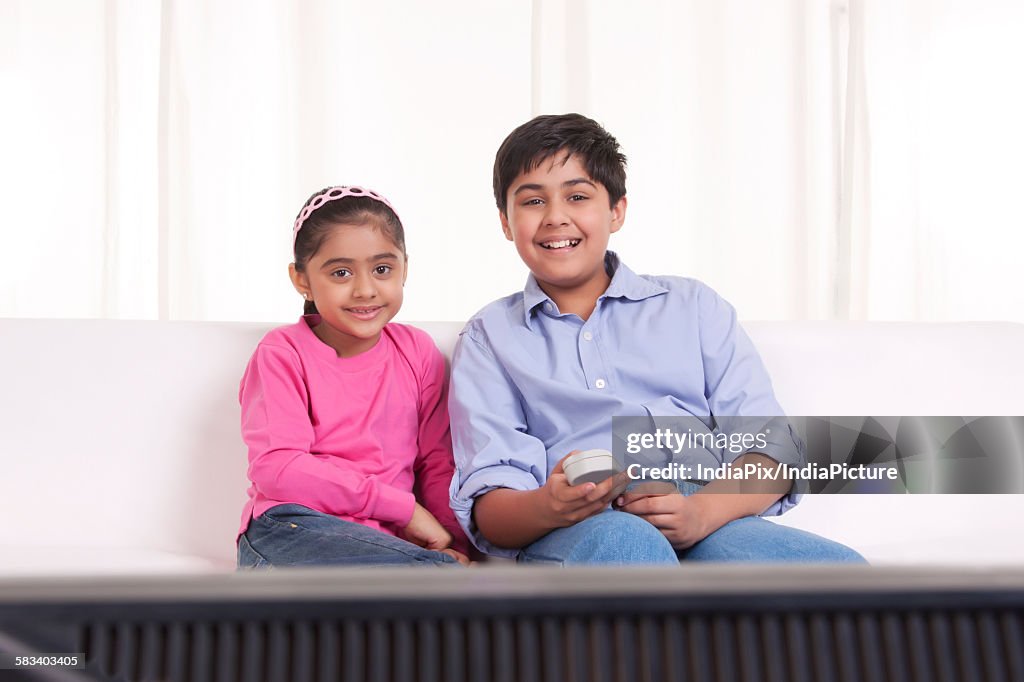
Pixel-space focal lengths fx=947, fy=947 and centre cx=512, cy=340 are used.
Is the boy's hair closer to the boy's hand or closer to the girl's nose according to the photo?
the girl's nose

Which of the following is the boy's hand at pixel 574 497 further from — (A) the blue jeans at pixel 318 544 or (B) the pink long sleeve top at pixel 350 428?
(B) the pink long sleeve top at pixel 350 428

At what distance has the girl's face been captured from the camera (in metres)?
1.40

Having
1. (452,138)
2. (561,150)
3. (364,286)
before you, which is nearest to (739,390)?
(561,150)

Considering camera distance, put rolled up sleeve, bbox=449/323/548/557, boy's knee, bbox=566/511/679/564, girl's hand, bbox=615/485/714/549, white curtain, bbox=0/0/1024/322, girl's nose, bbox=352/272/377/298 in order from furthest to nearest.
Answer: white curtain, bbox=0/0/1024/322
girl's nose, bbox=352/272/377/298
rolled up sleeve, bbox=449/323/548/557
girl's hand, bbox=615/485/714/549
boy's knee, bbox=566/511/679/564

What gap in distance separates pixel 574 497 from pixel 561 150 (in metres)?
0.58

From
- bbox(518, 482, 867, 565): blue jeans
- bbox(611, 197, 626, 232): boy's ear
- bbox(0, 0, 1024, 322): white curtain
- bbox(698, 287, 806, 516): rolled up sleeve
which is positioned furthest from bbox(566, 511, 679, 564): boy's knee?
bbox(0, 0, 1024, 322): white curtain

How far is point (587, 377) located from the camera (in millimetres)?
1381

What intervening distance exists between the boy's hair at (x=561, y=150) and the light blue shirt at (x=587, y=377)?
0.49 ft

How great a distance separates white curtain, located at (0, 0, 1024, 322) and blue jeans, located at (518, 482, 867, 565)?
4.61ft

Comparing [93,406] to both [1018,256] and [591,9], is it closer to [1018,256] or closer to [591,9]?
[591,9]

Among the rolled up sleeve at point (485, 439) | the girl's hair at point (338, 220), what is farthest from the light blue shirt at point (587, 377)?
the girl's hair at point (338, 220)

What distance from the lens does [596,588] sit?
247mm

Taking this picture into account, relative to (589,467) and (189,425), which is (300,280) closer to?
(189,425)

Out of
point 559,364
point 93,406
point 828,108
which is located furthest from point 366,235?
point 828,108
